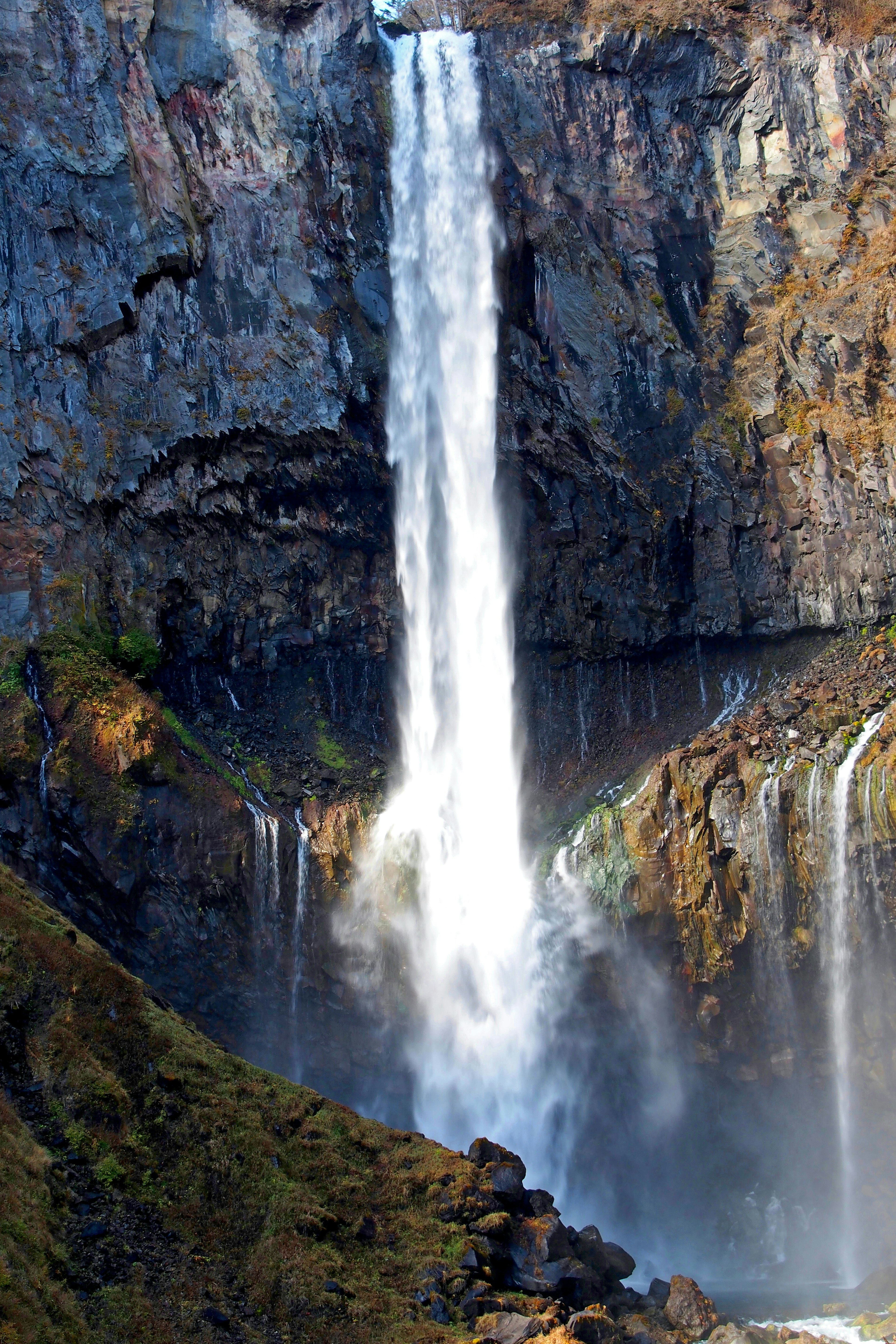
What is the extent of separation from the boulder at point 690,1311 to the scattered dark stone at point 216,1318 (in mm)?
7246

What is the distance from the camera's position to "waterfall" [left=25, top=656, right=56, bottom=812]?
20.0 m

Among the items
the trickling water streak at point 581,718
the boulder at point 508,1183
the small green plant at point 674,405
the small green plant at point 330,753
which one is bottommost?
the boulder at point 508,1183

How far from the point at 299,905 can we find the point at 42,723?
6.80 m

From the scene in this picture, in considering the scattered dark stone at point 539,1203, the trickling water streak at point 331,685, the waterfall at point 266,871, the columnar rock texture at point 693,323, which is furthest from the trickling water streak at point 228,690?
the scattered dark stone at point 539,1203

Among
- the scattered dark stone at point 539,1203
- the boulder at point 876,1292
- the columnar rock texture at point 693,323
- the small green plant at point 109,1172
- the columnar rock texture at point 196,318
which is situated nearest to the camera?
the small green plant at point 109,1172

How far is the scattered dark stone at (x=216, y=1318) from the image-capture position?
35.0 ft

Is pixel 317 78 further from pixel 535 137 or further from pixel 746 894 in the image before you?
pixel 746 894

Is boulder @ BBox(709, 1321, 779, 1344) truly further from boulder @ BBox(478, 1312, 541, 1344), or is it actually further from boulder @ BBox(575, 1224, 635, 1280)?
boulder @ BBox(478, 1312, 541, 1344)

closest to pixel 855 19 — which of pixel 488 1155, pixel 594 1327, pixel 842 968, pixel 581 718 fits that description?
pixel 581 718

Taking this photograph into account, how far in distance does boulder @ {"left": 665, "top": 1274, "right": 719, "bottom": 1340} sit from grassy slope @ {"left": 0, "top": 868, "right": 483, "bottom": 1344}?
3.77m

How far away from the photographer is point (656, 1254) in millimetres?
19969

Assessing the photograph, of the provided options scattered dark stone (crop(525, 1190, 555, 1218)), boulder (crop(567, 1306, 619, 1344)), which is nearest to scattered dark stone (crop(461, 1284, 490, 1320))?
boulder (crop(567, 1306, 619, 1344))

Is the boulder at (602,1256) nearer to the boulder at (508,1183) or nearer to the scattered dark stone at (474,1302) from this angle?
the boulder at (508,1183)

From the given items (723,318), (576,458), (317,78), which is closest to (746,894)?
(576,458)
